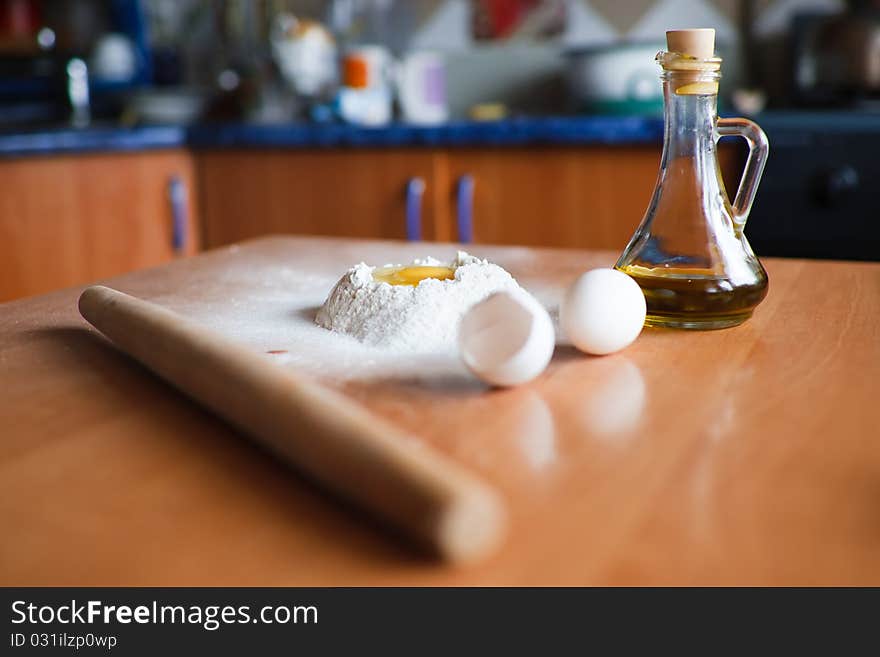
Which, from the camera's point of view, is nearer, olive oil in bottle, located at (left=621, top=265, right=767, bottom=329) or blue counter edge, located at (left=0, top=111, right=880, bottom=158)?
olive oil in bottle, located at (left=621, top=265, right=767, bottom=329)

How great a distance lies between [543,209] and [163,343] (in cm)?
144

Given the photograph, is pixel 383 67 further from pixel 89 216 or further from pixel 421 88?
pixel 89 216

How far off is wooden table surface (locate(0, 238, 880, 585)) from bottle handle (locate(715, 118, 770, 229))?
94 millimetres

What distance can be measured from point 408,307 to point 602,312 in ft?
0.43

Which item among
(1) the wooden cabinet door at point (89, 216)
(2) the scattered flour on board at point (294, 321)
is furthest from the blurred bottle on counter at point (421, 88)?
(2) the scattered flour on board at point (294, 321)

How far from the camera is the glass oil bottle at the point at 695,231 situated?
652mm

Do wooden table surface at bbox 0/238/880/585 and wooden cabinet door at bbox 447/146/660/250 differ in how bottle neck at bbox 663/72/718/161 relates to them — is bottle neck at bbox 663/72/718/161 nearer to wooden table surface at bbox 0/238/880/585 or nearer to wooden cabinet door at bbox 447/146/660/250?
wooden table surface at bbox 0/238/880/585

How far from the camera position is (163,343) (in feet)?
1.77

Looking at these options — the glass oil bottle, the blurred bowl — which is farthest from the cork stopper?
the blurred bowl

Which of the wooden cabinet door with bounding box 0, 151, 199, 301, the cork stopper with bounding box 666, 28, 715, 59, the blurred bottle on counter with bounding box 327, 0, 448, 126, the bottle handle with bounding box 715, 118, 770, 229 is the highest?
the blurred bottle on counter with bounding box 327, 0, 448, 126

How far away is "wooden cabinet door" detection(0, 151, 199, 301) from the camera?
1919 millimetres

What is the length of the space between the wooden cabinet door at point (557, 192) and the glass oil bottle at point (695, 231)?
44.4 inches

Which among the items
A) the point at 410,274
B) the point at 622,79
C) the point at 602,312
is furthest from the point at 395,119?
the point at 602,312

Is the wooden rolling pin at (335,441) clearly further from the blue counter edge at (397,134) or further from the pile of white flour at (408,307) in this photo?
the blue counter edge at (397,134)
